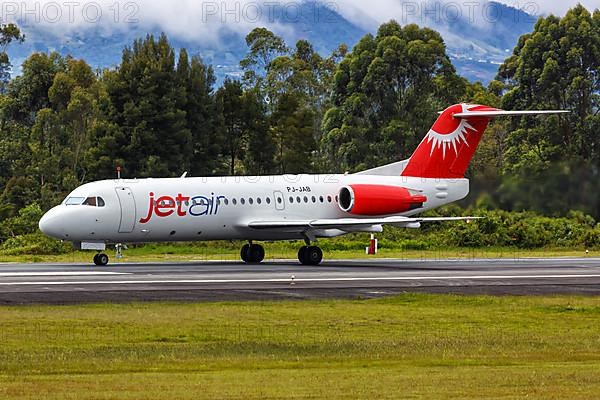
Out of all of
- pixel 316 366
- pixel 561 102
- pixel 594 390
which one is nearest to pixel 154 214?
pixel 316 366

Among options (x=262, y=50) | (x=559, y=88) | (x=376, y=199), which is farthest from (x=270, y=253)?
(x=262, y=50)

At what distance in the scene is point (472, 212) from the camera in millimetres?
49344

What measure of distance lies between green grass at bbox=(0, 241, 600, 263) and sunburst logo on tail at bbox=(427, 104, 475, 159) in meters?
4.93

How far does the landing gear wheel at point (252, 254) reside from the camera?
47.8 metres

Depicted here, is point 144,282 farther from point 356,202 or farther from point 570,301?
point 356,202

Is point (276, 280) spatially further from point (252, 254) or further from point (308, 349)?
point (308, 349)

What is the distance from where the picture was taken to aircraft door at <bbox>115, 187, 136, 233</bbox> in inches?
1715

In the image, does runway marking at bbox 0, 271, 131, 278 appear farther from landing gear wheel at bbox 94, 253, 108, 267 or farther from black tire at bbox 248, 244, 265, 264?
black tire at bbox 248, 244, 265, 264

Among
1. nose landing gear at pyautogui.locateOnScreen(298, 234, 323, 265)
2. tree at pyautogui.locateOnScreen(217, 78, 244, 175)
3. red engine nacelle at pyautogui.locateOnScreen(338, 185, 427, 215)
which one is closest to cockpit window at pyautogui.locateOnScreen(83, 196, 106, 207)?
nose landing gear at pyautogui.locateOnScreen(298, 234, 323, 265)

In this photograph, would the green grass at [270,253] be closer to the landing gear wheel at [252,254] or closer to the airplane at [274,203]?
the landing gear wheel at [252,254]

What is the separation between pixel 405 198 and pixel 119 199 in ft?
38.5

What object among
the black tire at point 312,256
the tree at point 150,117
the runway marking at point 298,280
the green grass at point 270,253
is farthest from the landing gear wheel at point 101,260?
the tree at point 150,117

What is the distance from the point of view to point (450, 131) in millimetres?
50156

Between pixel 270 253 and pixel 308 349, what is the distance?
35109mm
